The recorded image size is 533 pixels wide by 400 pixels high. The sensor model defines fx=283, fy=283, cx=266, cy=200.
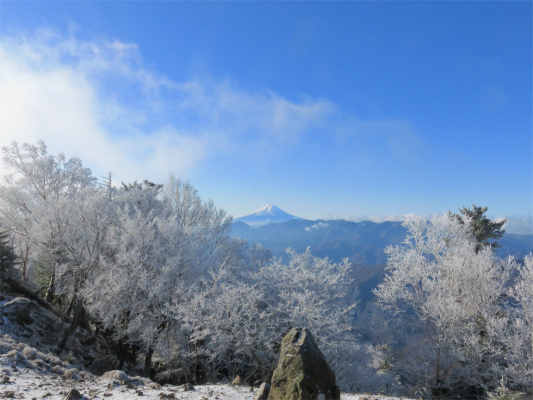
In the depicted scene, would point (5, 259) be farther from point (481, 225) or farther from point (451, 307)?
point (481, 225)

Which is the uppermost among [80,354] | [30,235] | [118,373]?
[30,235]

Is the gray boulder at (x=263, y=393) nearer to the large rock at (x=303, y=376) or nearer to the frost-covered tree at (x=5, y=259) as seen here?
the large rock at (x=303, y=376)

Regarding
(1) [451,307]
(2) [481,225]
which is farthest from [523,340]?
(2) [481,225]

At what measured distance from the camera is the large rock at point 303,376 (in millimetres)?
7012

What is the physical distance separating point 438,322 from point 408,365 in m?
4.38

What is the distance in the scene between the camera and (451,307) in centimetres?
1691

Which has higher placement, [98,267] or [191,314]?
[98,267]

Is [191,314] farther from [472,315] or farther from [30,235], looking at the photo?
[472,315]

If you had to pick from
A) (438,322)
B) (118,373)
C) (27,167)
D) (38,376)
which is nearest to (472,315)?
(438,322)

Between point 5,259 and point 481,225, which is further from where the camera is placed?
point 481,225

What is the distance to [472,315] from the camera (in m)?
17.7

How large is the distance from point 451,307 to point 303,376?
46.8ft

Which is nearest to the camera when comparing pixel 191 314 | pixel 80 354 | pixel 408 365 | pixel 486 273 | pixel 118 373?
pixel 118 373

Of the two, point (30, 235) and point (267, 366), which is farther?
point (30, 235)
